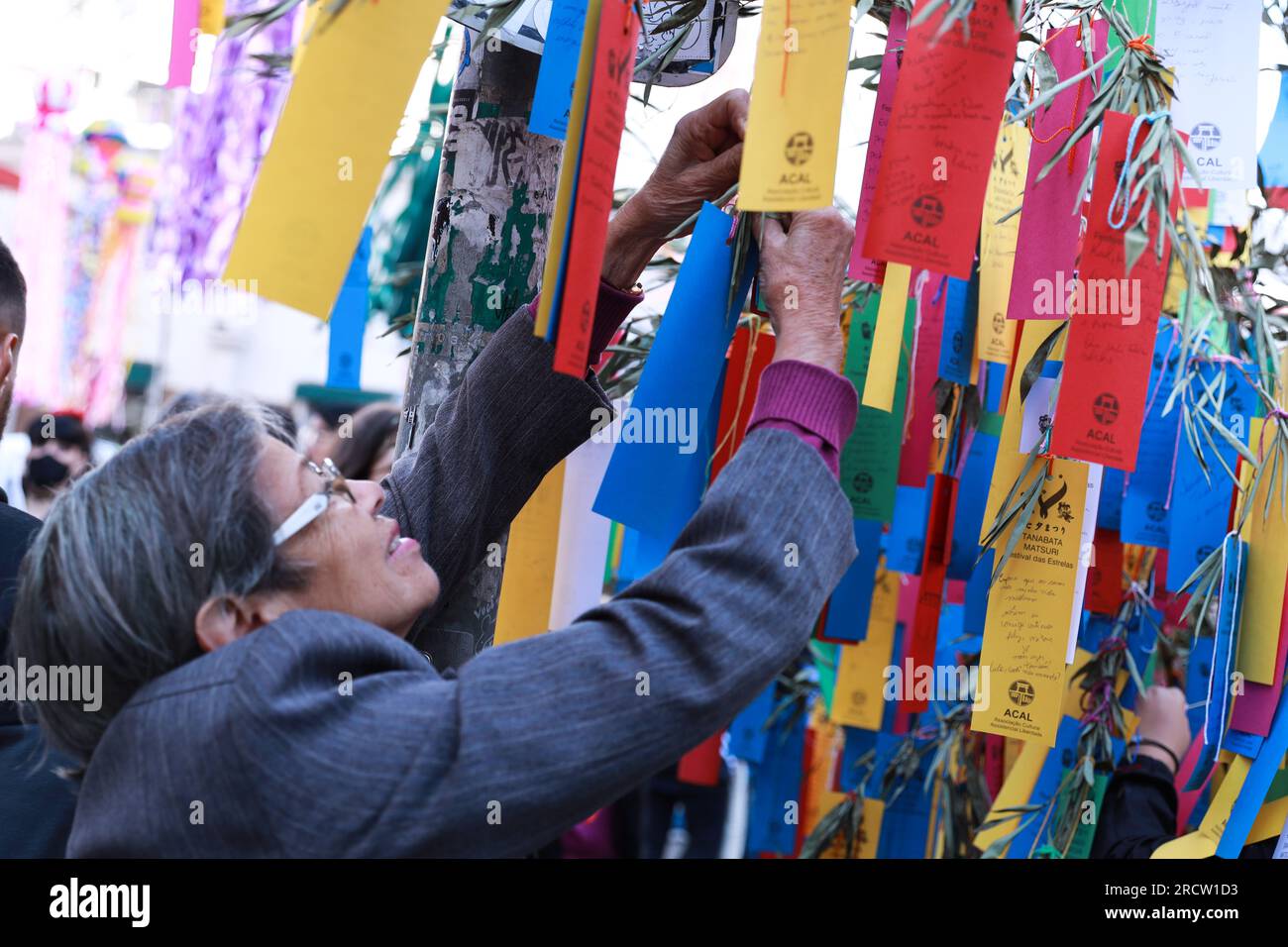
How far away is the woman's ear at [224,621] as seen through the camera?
97 cm

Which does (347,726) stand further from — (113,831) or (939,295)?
(939,295)

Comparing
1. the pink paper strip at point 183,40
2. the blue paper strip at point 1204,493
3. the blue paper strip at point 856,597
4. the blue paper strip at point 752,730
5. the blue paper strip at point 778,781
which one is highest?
the pink paper strip at point 183,40

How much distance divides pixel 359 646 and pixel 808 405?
39 centimetres

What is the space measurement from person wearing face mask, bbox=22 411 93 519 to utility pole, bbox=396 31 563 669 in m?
2.12

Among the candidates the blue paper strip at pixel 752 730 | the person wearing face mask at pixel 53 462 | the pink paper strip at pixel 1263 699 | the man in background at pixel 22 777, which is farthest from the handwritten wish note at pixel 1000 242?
the person wearing face mask at pixel 53 462

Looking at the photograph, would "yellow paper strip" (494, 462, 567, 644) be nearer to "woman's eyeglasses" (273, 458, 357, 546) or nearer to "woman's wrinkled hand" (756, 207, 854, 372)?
"woman's eyeglasses" (273, 458, 357, 546)

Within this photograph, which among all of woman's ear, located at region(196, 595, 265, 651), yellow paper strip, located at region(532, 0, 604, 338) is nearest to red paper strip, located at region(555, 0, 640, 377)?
yellow paper strip, located at region(532, 0, 604, 338)

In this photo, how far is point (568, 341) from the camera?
33.6 inches

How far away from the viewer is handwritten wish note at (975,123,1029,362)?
4.30 ft

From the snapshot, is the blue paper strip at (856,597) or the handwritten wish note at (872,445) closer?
the handwritten wish note at (872,445)

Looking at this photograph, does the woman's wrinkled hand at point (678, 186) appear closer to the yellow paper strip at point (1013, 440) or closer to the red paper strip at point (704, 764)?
the yellow paper strip at point (1013, 440)

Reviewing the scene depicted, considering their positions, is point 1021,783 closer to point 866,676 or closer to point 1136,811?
point 1136,811

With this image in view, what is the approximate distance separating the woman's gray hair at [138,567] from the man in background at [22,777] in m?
0.15
